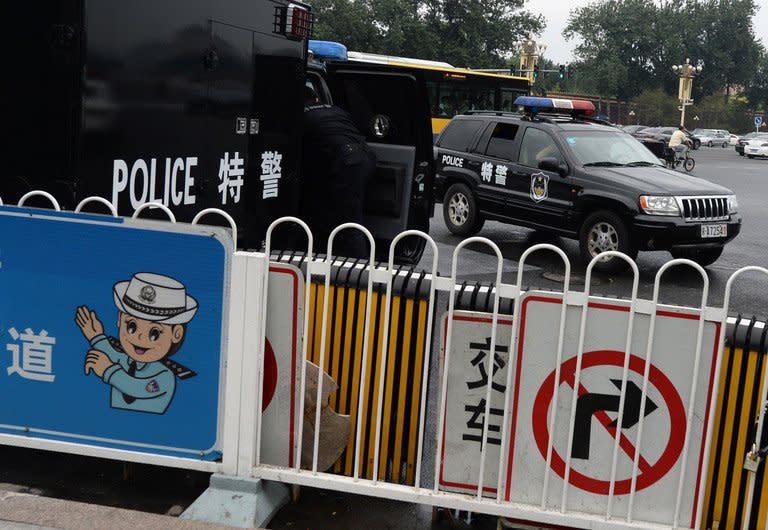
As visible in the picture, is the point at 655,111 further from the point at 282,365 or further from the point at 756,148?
the point at 282,365

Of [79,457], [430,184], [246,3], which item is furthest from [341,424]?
[430,184]

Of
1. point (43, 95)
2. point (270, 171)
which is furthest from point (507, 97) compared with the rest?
point (43, 95)

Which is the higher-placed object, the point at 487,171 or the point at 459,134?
the point at 459,134

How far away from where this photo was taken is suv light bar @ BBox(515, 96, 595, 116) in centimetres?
1381

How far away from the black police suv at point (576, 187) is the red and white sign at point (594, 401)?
25.1 ft

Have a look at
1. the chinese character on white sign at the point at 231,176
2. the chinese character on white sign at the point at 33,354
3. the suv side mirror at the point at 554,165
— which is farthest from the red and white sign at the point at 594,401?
the suv side mirror at the point at 554,165

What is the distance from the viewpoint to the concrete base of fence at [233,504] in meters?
4.05

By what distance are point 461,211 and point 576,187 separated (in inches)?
89.5

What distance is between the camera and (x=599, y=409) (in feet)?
12.5

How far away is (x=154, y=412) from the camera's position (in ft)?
13.7

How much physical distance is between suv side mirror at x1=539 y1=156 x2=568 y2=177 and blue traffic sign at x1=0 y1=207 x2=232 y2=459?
8.83 meters

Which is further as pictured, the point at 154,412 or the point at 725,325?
the point at 154,412

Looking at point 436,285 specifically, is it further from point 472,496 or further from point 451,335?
point 472,496

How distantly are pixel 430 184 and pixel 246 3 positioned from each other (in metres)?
3.08
